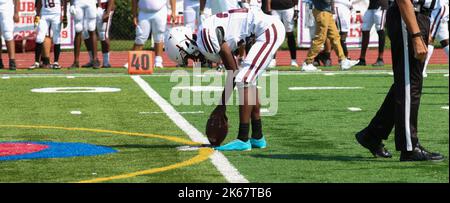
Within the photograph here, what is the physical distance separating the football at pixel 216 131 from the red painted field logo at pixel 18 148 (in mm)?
1347

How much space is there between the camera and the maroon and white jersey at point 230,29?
1012cm

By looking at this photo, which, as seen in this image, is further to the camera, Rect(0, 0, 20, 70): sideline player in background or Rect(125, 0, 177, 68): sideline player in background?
Rect(125, 0, 177, 68): sideline player in background

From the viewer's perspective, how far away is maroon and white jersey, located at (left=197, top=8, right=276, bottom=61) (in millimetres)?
10125

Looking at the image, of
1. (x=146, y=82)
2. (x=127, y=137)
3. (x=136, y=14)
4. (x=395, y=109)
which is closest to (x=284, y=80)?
(x=146, y=82)

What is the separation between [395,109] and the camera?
9.31 m

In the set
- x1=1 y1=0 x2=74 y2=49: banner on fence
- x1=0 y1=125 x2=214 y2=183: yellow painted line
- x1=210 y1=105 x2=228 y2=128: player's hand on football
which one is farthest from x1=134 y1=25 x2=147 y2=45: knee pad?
x1=210 y1=105 x2=228 y2=128: player's hand on football

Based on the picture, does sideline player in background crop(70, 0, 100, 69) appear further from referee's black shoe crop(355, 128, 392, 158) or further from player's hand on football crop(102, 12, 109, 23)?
referee's black shoe crop(355, 128, 392, 158)

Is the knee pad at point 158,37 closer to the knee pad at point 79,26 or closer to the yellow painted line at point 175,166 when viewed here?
the knee pad at point 79,26

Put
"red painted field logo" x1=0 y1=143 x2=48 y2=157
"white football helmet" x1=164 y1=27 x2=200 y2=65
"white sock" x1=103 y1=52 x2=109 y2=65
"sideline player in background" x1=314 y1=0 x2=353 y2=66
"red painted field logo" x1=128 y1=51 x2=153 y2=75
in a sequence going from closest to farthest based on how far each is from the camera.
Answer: "red painted field logo" x1=0 y1=143 x2=48 y2=157 < "white football helmet" x1=164 y1=27 x2=200 y2=65 < "red painted field logo" x1=128 y1=51 x2=153 y2=75 < "white sock" x1=103 y1=52 x2=109 y2=65 < "sideline player in background" x1=314 y1=0 x2=353 y2=66

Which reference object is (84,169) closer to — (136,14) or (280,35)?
(280,35)

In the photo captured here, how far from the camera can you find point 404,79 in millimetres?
9156

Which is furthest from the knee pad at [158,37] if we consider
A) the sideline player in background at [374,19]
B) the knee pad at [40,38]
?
the sideline player in background at [374,19]

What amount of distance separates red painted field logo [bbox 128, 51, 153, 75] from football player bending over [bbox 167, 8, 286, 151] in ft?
32.8

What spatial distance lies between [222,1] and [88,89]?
7.66ft
